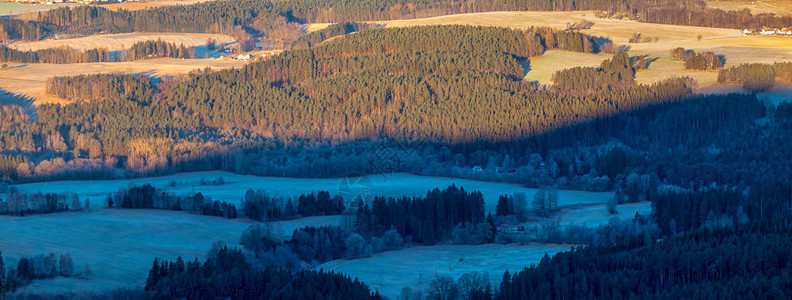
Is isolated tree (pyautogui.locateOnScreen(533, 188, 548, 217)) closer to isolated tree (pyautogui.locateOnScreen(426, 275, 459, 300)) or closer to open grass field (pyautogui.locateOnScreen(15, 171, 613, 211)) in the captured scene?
open grass field (pyautogui.locateOnScreen(15, 171, 613, 211))

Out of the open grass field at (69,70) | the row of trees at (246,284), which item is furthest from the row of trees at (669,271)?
the open grass field at (69,70)

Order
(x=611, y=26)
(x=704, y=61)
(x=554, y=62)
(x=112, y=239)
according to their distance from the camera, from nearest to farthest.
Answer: (x=112, y=239) → (x=704, y=61) → (x=554, y=62) → (x=611, y=26)

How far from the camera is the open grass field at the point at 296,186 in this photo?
105 metres

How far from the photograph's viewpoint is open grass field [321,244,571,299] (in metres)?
74.1

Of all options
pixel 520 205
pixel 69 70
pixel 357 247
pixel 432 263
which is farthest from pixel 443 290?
pixel 69 70

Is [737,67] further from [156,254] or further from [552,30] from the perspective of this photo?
[156,254]

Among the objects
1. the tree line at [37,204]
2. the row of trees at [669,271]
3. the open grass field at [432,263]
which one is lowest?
the open grass field at [432,263]

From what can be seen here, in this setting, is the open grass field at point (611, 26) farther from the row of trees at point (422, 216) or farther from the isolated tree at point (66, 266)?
the isolated tree at point (66, 266)

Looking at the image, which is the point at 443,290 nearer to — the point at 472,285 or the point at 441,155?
the point at 472,285

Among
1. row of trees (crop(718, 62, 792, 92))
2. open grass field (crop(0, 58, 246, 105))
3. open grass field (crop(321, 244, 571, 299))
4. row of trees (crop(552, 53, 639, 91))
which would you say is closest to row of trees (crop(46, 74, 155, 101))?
open grass field (crop(0, 58, 246, 105))

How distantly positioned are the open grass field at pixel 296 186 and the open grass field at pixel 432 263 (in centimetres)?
1430

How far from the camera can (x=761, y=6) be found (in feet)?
629

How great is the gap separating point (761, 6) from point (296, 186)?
105297 mm

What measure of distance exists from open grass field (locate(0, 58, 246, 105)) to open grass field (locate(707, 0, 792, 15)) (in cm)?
7608
